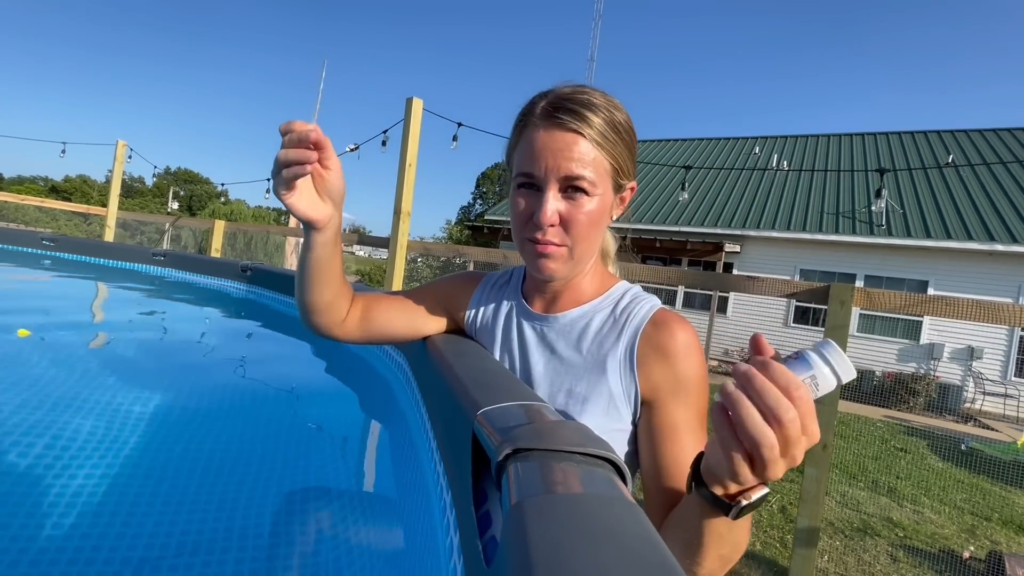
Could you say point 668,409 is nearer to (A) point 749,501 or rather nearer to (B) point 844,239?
(A) point 749,501

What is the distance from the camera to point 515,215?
139 centimetres

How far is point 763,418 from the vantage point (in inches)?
28.3

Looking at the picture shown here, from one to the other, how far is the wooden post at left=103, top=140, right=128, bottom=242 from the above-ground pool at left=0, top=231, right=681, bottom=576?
14.6ft

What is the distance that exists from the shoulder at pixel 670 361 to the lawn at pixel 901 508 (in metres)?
1.53

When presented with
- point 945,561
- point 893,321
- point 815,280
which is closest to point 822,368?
point 945,561

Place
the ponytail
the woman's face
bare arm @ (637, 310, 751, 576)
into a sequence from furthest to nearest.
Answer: the ponytail < the woman's face < bare arm @ (637, 310, 751, 576)

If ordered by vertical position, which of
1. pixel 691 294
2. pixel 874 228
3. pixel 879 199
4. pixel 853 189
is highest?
pixel 853 189

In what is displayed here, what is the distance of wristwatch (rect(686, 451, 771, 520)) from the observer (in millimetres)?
831

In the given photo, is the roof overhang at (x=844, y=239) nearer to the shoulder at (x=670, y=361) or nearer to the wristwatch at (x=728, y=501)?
the shoulder at (x=670, y=361)

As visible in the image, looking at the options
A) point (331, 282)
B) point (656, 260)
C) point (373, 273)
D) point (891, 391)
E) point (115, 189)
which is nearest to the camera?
point (331, 282)

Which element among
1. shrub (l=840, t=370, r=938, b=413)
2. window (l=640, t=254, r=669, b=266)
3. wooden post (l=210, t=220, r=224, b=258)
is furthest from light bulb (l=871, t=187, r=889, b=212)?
wooden post (l=210, t=220, r=224, b=258)

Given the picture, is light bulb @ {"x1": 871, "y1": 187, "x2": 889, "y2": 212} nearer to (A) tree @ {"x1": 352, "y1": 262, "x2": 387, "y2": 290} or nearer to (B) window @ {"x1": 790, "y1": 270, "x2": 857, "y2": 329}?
(B) window @ {"x1": 790, "y1": 270, "x2": 857, "y2": 329}

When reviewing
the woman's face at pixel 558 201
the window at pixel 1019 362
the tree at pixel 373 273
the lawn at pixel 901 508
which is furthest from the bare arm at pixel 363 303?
the window at pixel 1019 362

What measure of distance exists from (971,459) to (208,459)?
11.6 feet
